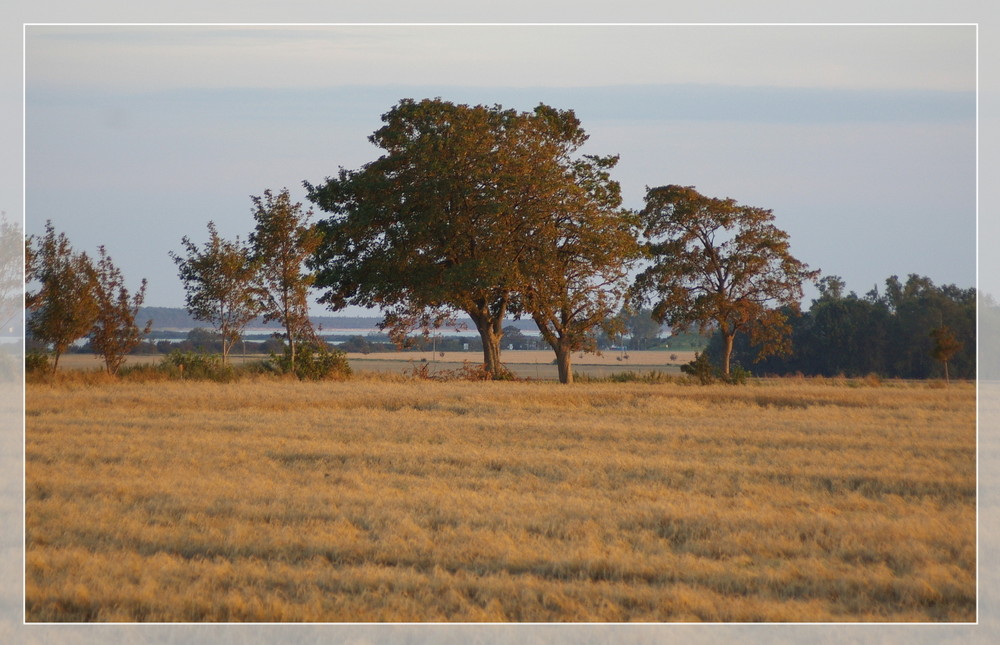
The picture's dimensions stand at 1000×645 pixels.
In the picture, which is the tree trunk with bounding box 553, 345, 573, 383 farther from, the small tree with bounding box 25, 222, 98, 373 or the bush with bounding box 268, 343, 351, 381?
the small tree with bounding box 25, 222, 98, 373

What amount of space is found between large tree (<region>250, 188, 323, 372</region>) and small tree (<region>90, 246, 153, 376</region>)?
3.43 m

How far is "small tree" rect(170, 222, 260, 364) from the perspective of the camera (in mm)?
25656

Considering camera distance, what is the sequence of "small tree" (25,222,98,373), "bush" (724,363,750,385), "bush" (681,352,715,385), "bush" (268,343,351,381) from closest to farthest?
"small tree" (25,222,98,373)
"bush" (268,343,351,381)
"bush" (724,363,750,385)
"bush" (681,352,715,385)

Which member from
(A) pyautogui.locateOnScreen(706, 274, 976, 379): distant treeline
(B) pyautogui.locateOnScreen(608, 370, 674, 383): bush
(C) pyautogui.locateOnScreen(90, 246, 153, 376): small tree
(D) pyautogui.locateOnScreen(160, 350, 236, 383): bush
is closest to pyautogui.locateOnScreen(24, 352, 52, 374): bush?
(C) pyautogui.locateOnScreen(90, 246, 153, 376): small tree

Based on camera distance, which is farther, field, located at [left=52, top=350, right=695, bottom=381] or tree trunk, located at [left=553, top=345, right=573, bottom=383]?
tree trunk, located at [left=553, top=345, right=573, bottom=383]

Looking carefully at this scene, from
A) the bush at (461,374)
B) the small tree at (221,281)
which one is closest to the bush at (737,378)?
the bush at (461,374)

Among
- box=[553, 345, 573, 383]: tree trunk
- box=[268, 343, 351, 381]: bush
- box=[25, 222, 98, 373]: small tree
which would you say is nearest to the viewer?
box=[25, 222, 98, 373]: small tree

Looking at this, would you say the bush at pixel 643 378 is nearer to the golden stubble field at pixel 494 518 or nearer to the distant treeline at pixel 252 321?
the distant treeline at pixel 252 321

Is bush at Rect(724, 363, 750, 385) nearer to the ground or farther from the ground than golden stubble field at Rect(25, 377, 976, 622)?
farther from the ground

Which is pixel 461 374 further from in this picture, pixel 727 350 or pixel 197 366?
pixel 727 350

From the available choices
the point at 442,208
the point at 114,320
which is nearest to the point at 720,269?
the point at 442,208

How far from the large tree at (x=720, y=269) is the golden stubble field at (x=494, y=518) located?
15.0m

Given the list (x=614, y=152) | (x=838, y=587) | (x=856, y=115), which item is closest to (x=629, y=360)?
(x=614, y=152)

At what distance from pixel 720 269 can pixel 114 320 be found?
18.3 metres
